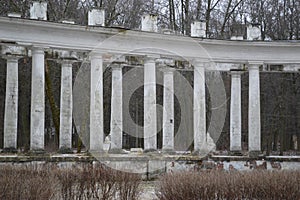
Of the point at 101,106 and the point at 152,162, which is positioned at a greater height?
the point at 101,106

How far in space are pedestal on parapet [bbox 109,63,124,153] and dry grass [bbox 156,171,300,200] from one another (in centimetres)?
1535

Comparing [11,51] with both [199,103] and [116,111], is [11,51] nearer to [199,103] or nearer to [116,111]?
[116,111]

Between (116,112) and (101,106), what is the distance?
231 cm

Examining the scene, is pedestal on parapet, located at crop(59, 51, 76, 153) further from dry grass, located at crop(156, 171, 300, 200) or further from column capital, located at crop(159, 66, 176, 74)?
dry grass, located at crop(156, 171, 300, 200)

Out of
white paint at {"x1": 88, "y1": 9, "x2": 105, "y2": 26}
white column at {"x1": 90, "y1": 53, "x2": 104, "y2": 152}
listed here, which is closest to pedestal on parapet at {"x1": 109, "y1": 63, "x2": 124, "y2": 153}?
white column at {"x1": 90, "y1": 53, "x2": 104, "y2": 152}

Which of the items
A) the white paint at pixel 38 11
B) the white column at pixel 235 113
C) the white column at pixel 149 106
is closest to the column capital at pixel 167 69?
the white column at pixel 149 106

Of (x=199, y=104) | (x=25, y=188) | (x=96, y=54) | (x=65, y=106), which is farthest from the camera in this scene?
(x=199, y=104)

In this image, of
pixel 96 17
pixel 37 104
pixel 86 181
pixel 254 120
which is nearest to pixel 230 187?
pixel 86 181

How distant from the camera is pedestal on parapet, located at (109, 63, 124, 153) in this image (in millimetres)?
32469

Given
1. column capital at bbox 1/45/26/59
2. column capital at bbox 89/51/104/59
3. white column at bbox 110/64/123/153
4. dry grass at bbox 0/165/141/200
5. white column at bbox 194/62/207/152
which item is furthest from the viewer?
white column at bbox 194/62/207/152

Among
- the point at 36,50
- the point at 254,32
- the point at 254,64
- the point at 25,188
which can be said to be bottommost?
the point at 25,188

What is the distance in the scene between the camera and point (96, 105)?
30188 millimetres

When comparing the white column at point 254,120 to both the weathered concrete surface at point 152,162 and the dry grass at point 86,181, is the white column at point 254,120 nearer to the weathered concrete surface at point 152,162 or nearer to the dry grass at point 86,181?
the weathered concrete surface at point 152,162

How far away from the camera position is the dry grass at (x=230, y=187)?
15930mm
